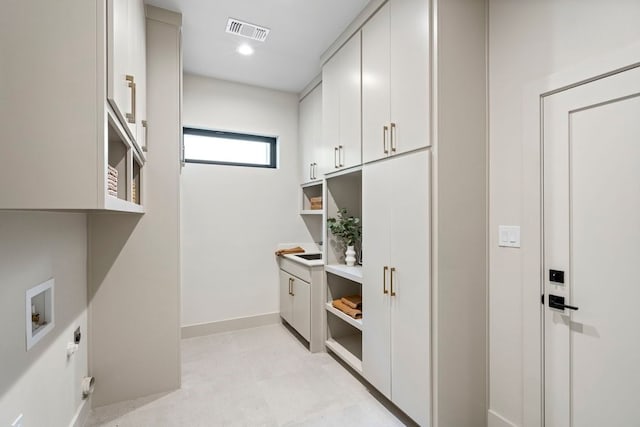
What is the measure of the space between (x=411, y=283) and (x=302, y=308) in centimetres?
150

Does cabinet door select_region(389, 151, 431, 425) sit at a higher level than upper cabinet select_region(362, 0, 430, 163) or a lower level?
lower

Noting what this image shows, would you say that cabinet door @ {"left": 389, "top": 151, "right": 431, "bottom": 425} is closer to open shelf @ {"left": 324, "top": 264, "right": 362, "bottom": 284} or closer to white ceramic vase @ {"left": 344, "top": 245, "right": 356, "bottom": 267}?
open shelf @ {"left": 324, "top": 264, "right": 362, "bottom": 284}

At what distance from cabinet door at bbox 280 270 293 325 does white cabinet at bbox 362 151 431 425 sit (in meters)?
1.23

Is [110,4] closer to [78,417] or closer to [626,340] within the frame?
[78,417]

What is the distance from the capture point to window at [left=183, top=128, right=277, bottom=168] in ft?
11.0

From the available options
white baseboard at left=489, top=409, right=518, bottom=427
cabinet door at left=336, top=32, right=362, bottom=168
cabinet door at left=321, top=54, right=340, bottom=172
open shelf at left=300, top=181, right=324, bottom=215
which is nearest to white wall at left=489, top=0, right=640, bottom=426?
white baseboard at left=489, top=409, right=518, bottom=427

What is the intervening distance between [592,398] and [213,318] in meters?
3.15

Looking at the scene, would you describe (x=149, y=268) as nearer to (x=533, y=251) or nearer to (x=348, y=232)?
(x=348, y=232)

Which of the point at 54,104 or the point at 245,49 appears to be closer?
the point at 54,104

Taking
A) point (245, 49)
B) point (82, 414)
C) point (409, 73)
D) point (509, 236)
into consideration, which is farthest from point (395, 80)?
point (82, 414)

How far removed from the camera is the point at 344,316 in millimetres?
2520

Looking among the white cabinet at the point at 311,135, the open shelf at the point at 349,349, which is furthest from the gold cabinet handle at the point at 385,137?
the open shelf at the point at 349,349

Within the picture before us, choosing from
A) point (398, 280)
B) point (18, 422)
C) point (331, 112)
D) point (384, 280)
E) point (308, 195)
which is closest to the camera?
point (18, 422)

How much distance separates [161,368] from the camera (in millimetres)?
2207
